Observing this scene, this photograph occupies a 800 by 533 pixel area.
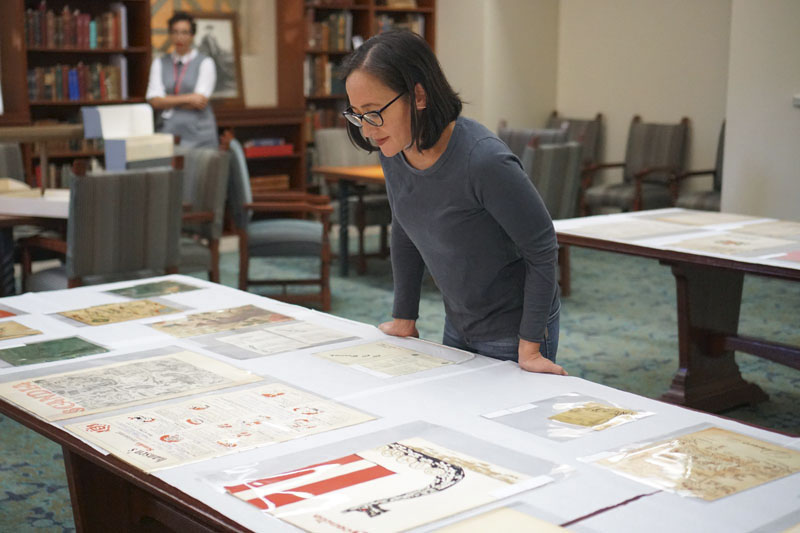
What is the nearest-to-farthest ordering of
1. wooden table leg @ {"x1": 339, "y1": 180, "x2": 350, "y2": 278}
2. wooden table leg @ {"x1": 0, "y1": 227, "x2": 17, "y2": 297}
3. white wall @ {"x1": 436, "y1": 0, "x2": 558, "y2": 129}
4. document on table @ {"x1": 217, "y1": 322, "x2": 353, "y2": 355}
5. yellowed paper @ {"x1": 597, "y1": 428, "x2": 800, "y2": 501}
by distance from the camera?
yellowed paper @ {"x1": 597, "y1": 428, "x2": 800, "y2": 501} < document on table @ {"x1": 217, "y1": 322, "x2": 353, "y2": 355} < wooden table leg @ {"x1": 0, "y1": 227, "x2": 17, "y2": 297} < wooden table leg @ {"x1": 339, "y1": 180, "x2": 350, "y2": 278} < white wall @ {"x1": 436, "y1": 0, "x2": 558, "y2": 129}

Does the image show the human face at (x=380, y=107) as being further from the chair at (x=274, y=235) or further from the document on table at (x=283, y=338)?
the chair at (x=274, y=235)

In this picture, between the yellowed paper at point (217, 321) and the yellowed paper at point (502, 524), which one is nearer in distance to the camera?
the yellowed paper at point (502, 524)

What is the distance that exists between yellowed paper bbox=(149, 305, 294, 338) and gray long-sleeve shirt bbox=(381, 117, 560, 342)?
36 centimetres

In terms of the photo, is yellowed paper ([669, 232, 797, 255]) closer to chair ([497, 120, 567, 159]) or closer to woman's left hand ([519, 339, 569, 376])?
woman's left hand ([519, 339, 569, 376])

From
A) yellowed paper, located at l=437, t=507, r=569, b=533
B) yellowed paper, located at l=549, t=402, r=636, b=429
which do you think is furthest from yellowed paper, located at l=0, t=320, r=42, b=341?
yellowed paper, located at l=437, t=507, r=569, b=533

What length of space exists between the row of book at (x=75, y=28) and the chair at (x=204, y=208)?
213 centimetres

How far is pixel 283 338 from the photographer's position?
2.27m

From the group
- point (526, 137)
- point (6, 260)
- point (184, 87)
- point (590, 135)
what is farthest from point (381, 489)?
point (590, 135)

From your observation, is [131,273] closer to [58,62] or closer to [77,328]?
[77,328]

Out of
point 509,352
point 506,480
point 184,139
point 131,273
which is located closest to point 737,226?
point 509,352

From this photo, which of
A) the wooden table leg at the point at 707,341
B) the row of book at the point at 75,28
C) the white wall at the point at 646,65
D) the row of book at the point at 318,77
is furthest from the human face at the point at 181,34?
the wooden table leg at the point at 707,341

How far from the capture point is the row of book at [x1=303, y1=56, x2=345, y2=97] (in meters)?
8.39

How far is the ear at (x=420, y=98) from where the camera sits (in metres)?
1.98

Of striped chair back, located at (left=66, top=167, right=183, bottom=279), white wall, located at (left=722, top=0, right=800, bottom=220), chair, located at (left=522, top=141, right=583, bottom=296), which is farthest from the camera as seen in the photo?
white wall, located at (left=722, top=0, right=800, bottom=220)
